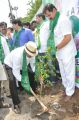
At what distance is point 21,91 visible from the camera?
6.77m

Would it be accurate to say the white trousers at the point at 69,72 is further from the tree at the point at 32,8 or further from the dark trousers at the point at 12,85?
the tree at the point at 32,8

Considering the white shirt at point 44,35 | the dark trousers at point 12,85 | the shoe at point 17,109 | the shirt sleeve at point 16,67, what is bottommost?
the shoe at point 17,109

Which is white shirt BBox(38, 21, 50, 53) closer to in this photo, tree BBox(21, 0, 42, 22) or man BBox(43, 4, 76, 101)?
man BBox(43, 4, 76, 101)

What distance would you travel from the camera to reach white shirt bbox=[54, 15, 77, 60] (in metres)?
5.39

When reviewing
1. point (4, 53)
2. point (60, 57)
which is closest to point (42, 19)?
point (4, 53)

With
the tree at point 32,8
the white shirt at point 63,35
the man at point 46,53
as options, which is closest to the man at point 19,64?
the man at point 46,53

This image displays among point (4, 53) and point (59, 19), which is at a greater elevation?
point (59, 19)

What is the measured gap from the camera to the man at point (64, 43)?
17.7 feet

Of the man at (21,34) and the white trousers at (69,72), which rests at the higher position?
the man at (21,34)

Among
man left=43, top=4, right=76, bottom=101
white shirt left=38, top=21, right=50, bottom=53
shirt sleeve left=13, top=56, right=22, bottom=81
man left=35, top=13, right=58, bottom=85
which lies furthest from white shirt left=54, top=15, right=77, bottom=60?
shirt sleeve left=13, top=56, right=22, bottom=81

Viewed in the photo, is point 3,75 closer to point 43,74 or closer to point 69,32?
point 43,74

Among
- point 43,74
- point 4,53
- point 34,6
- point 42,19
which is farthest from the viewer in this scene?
point 34,6

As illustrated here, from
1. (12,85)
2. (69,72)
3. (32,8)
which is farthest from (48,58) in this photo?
(32,8)

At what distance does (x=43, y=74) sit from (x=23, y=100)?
71 cm
